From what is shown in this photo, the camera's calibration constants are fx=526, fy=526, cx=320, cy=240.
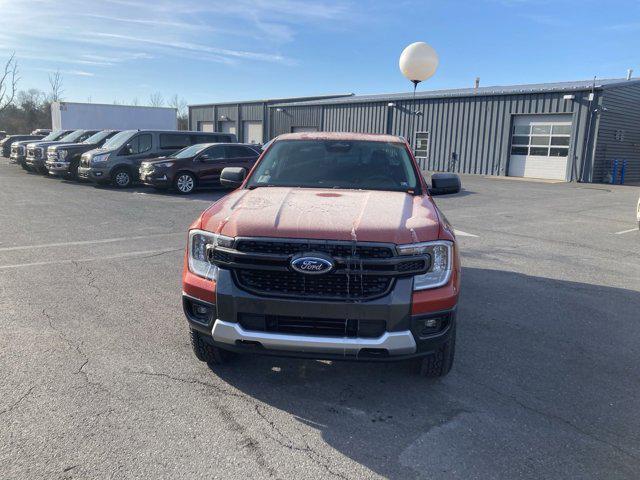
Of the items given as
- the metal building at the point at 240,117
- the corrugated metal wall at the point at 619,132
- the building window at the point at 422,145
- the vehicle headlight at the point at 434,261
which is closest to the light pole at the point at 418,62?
the vehicle headlight at the point at 434,261

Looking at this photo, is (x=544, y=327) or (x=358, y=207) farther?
(x=544, y=327)

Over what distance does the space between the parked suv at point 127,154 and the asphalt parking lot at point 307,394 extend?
1094cm

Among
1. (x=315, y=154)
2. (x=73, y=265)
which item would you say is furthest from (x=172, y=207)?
(x=315, y=154)

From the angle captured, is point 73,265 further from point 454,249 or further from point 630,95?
point 630,95

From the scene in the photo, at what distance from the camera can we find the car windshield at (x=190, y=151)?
16141 millimetres

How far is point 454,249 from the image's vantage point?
3.47 meters

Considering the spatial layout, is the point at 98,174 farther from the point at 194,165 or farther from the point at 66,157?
the point at 194,165

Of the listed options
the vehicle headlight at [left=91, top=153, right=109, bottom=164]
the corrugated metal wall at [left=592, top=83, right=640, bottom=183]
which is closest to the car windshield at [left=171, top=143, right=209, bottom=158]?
the vehicle headlight at [left=91, top=153, right=109, bottom=164]

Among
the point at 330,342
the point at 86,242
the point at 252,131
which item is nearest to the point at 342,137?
the point at 330,342

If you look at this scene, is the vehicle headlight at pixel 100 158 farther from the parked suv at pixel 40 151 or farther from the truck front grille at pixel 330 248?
the truck front grille at pixel 330 248

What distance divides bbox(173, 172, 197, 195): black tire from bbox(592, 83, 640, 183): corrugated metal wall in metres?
17.2

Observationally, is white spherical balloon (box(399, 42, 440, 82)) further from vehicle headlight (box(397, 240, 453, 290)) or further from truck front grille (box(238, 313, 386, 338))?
truck front grille (box(238, 313, 386, 338))

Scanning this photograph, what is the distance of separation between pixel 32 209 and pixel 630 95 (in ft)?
83.5

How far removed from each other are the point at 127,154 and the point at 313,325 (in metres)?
15.8
